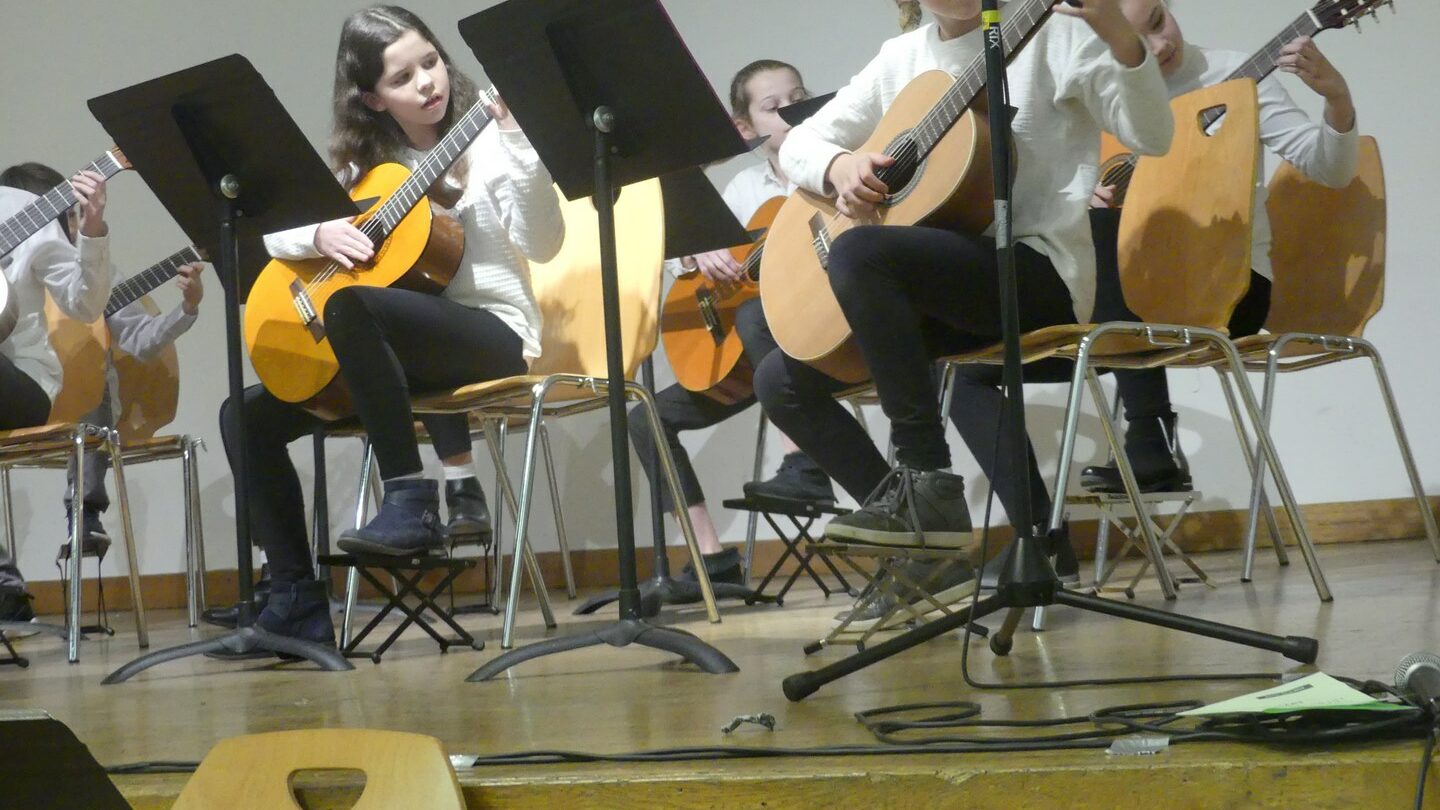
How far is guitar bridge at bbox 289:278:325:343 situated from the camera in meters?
2.45

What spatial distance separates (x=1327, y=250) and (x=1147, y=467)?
60 cm

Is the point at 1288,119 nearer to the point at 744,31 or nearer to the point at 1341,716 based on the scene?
the point at 744,31

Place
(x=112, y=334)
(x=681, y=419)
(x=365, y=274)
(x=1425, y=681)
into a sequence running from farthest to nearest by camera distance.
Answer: (x=112, y=334)
(x=681, y=419)
(x=365, y=274)
(x=1425, y=681)

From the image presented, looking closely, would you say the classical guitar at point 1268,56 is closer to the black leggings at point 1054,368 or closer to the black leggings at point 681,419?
the black leggings at point 1054,368

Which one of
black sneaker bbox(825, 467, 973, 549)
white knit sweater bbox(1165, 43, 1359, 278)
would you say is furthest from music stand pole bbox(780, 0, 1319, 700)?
white knit sweater bbox(1165, 43, 1359, 278)

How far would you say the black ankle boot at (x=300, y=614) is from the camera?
237cm

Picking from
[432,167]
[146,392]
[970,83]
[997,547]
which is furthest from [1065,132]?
[146,392]

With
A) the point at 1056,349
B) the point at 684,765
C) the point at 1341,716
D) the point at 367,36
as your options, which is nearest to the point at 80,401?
the point at 367,36

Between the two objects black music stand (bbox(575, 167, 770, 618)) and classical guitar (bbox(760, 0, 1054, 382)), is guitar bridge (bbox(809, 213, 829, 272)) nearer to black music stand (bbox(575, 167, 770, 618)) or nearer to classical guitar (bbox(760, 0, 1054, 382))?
classical guitar (bbox(760, 0, 1054, 382))

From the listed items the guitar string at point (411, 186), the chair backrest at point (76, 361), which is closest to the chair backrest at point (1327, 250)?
the guitar string at point (411, 186)

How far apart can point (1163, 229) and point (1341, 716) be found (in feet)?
4.54

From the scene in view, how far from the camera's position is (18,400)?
301 centimetres

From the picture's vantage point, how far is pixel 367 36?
Answer: 8.52ft

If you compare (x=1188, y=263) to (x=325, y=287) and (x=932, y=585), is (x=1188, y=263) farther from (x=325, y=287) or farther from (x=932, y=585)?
(x=325, y=287)
